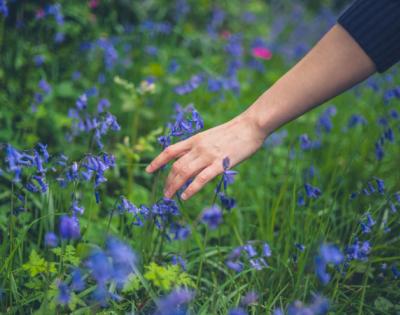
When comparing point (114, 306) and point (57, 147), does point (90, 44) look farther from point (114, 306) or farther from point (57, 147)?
point (114, 306)

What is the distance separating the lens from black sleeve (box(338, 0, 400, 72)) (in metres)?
1.85

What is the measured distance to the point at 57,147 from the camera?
132 inches

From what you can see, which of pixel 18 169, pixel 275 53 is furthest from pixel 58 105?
pixel 275 53

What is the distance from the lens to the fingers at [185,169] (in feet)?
5.86

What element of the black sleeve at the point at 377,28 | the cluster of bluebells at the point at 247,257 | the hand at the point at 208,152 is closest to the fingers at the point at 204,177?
the hand at the point at 208,152

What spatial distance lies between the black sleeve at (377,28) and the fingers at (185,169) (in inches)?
33.9

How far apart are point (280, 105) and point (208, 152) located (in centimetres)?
39

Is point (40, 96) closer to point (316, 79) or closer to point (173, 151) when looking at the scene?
point (173, 151)

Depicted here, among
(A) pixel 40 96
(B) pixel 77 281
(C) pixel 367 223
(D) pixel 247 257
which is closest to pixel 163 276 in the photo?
(B) pixel 77 281

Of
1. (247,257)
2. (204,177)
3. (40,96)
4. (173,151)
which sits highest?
(40,96)

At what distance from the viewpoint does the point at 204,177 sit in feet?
5.75

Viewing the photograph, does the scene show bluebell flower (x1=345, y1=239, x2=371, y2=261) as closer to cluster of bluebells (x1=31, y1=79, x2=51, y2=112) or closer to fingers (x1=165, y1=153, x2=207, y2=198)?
fingers (x1=165, y1=153, x2=207, y2=198)

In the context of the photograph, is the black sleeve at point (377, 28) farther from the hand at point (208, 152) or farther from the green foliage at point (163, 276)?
the green foliage at point (163, 276)

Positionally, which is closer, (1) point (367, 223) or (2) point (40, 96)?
(1) point (367, 223)
